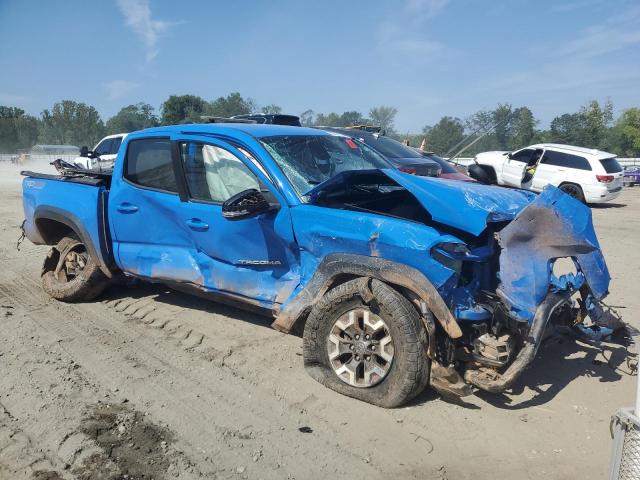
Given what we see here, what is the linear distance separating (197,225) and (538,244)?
2666 mm

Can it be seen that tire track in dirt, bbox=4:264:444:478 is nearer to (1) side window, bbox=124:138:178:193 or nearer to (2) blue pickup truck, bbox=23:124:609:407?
(2) blue pickup truck, bbox=23:124:609:407

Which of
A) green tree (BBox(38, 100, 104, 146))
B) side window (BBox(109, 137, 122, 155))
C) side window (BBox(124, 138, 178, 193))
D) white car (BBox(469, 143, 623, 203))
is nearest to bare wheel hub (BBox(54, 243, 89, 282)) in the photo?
side window (BBox(124, 138, 178, 193))

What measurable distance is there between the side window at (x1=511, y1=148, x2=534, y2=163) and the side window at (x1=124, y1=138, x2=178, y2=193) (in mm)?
14525

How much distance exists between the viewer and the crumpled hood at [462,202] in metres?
3.45

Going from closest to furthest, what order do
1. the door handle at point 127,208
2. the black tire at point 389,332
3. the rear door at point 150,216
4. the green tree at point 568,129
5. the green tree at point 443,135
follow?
the black tire at point 389,332, the rear door at point 150,216, the door handle at point 127,208, the green tree at point 443,135, the green tree at point 568,129

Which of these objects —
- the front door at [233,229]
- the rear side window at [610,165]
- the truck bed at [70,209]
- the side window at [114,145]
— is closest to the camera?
the front door at [233,229]

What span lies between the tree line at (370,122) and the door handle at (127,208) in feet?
22.5

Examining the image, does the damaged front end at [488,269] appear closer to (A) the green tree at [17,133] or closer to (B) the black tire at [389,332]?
(B) the black tire at [389,332]

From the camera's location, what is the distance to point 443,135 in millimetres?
28797

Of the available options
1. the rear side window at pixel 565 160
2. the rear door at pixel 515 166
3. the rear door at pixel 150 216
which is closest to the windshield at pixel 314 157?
the rear door at pixel 150 216

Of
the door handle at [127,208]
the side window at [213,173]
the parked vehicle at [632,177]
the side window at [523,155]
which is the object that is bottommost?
the parked vehicle at [632,177]

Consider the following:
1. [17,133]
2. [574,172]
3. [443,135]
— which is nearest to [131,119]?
[17,133]

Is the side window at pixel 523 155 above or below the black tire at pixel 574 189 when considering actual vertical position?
above

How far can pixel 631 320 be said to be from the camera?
5.09 metres
